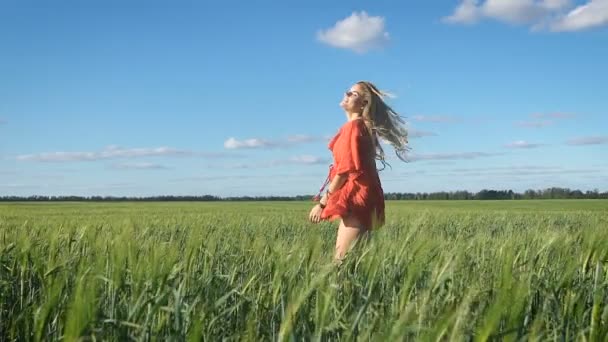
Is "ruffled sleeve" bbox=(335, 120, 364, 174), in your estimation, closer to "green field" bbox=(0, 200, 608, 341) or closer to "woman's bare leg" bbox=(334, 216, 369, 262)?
"woman's bare leg" bbox=(334, 216, 369, 262)

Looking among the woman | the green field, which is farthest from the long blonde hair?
the green field

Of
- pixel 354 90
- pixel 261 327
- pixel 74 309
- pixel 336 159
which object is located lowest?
pixel 261 327

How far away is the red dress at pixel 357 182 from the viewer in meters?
4.89

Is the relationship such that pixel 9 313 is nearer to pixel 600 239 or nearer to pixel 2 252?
pixel 2 252

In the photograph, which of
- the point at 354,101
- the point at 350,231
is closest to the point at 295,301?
the point at 350,231

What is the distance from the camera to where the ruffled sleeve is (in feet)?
16.0

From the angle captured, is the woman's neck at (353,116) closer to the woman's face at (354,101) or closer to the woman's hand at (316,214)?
the woman's face at (354,101)

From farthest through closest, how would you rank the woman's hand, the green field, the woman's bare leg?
the woman's hand < the woman's bare leg < the green field

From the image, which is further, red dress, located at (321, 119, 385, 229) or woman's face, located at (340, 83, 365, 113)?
woman's face, located at (340, 83, 365, 113)

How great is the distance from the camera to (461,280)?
297 cm

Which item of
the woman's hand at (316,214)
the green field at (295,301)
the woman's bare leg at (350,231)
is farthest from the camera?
the woman's hand at (316,214)

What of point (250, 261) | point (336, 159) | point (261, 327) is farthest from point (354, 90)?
point (261, 327)

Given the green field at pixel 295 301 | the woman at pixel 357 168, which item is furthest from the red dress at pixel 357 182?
the green field at pixel 295 301

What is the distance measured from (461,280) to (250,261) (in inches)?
47.8
